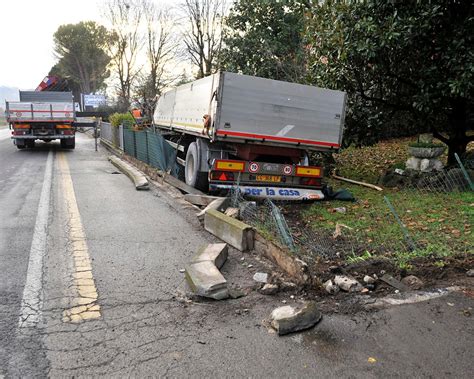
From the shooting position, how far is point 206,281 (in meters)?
3.95

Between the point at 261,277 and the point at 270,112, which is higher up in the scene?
the point at 270,112

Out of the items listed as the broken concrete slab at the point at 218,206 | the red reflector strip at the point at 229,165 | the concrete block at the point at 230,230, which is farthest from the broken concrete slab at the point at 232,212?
the red reflector strip at the point at 229,165

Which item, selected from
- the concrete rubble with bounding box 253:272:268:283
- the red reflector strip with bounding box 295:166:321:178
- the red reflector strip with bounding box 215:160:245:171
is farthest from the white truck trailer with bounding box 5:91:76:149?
the concrete rubble with bounding box 253:272:268:283

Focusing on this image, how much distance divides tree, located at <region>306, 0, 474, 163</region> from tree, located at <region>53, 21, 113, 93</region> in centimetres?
3707

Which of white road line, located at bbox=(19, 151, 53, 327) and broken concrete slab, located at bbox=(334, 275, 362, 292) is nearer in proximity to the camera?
white road line, located at bbox=(19, 151, 53, 327)

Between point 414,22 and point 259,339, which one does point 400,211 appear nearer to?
point 414,22

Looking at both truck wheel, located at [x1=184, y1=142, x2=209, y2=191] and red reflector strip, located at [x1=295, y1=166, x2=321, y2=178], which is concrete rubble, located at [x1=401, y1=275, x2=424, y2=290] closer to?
red reflector strip, located at [x1=295, y1=166, x2=321, y2=178]

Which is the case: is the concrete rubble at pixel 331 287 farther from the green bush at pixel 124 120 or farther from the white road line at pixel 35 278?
the green bush at pixel 124 120

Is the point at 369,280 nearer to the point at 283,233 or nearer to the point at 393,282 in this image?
the point at 393,282

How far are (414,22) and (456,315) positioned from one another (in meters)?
6.25

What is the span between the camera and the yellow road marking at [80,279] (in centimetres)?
352

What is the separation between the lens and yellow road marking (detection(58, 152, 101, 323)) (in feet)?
11.5

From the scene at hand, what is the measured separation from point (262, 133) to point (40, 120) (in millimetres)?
13364

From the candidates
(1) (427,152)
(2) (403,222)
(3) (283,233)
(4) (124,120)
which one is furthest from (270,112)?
(4) (124,120)
